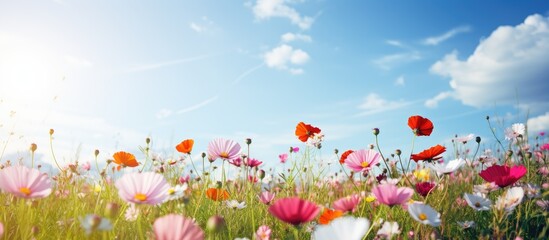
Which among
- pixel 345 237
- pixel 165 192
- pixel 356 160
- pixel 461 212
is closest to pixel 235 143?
pixel 356 160

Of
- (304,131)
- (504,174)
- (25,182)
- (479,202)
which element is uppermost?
(304,131)

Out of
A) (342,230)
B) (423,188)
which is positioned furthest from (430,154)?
(342,230)

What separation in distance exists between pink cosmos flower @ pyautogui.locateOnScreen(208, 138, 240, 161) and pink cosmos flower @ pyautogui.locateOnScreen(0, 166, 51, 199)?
1.01 m

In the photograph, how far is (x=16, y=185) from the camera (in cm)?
112

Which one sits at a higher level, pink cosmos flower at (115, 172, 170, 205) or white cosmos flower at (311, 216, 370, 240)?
pink cosmos flower at (115, 172, 170, 205)

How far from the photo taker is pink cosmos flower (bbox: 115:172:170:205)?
1.09m

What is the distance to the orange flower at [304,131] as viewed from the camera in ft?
9.29

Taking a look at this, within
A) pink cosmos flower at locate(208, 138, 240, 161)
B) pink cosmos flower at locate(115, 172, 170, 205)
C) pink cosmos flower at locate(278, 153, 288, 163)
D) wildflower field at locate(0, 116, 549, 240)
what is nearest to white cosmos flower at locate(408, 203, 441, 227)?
wildflower field at locate(0, 116, 549, 240)

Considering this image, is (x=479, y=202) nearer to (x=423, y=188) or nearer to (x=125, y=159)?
(x=423, y=188)

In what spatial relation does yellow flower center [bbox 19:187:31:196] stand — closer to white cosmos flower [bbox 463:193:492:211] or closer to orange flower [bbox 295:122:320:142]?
white cosmos flower [bbox 463:193:492:211]

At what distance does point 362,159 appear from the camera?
1.92 metres

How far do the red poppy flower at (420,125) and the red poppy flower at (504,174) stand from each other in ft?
1.86

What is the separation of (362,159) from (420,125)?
23.7 inches

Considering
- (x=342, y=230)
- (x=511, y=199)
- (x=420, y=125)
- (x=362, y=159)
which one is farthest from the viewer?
(x=420, y=125)
